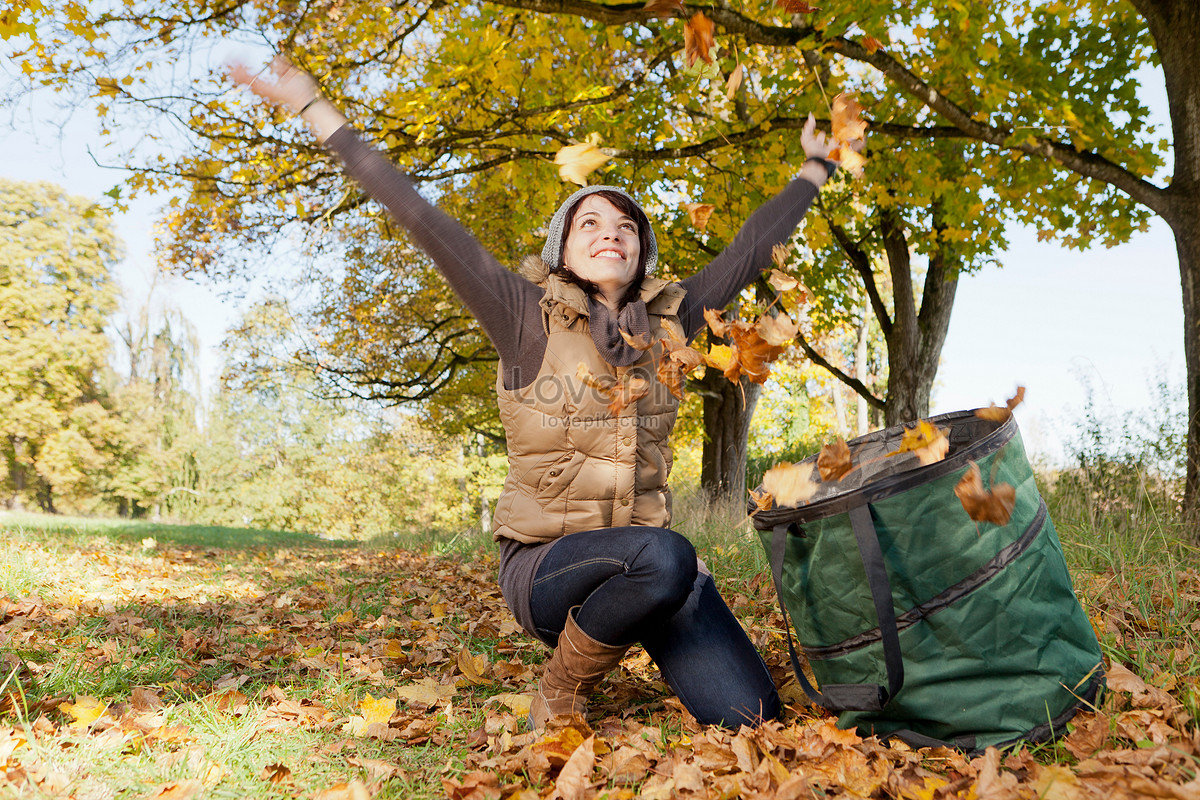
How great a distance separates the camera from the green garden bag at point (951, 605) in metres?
1.77

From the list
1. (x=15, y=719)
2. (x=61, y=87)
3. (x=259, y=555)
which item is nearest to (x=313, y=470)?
(x=259, y=555)

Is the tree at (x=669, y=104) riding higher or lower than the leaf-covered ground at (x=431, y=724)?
higher

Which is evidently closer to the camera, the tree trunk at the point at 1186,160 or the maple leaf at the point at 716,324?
the maple leaf at the point at 716,324

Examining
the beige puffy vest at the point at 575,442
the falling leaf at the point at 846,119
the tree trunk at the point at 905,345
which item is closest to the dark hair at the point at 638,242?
the beige puffy vest at the point at 575,442

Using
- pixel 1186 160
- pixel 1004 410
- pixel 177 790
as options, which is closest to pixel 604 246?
pixel 1004 410

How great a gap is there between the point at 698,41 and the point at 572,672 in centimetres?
199

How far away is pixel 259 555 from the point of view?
8.54m

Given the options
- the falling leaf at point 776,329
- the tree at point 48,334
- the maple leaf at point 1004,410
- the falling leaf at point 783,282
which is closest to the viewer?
the maple leaf at point 1004,410

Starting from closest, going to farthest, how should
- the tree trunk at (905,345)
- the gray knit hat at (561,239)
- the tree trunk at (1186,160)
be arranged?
the gray knit hat at (561,239)
the tree trunk at (1186,160)
the tree trunk at (905,345)

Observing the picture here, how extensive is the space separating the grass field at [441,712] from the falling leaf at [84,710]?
1 centimetres

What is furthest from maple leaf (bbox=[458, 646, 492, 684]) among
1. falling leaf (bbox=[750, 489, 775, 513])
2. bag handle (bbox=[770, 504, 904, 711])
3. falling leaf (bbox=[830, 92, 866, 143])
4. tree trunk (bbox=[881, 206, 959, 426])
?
tree trunk (bbox=[881, 206, 959, 426])

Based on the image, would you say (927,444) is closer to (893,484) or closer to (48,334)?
(893,484)

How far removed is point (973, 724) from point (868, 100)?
5329 millimetres

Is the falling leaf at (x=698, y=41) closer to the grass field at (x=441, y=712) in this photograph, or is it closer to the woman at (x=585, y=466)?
the woman at (x=585, y=466)
